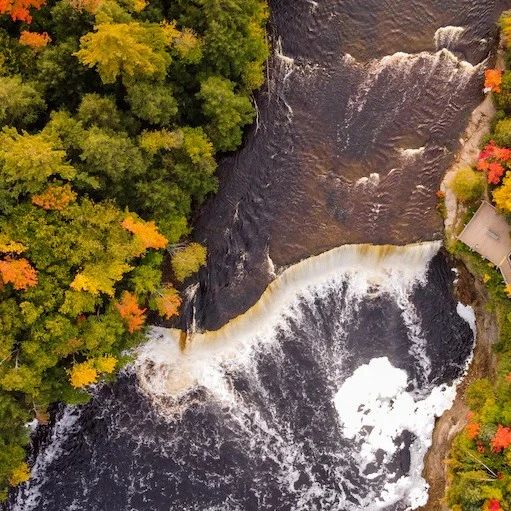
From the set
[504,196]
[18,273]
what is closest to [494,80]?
[504,196]

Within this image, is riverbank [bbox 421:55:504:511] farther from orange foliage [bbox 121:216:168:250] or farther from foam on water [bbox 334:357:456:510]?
orange foliage [bbox 121:216:168:250]

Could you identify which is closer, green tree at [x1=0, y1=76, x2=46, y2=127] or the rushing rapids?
green tree at [x1=0, y1=76, x2=46, y2=127]

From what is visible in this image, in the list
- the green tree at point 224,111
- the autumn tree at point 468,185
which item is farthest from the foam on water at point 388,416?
the green tree at point 224,111

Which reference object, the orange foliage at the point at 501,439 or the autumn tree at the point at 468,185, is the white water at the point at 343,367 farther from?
the orange foliage at the point at 501,439

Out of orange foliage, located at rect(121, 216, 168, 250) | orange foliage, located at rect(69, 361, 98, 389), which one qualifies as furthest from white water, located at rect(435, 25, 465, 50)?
orange foliage, located at rect(69, 361, 98, 389)

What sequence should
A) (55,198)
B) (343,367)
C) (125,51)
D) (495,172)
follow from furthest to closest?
(343,367), (495,172), (55,198), (125,51)

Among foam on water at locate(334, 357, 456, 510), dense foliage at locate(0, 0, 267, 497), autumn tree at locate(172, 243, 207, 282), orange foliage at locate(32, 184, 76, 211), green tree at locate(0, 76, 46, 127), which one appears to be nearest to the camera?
green tree at locate(0, 76, 46, 127)

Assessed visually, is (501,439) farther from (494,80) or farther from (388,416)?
(494,80)
